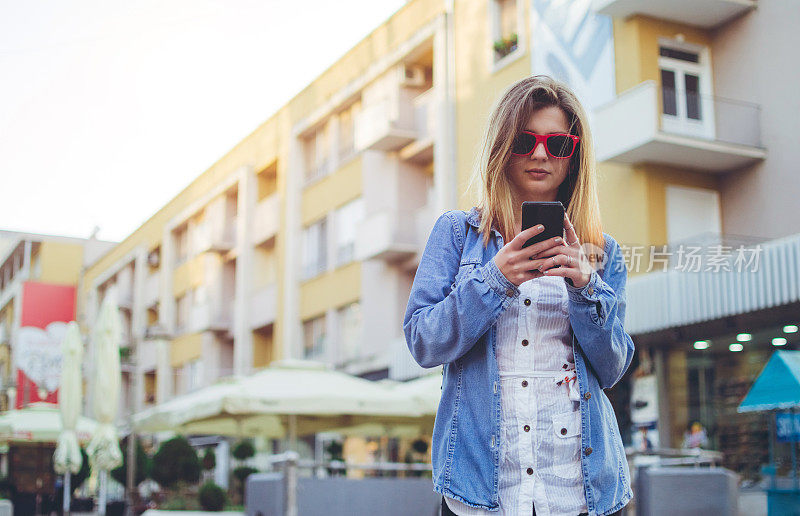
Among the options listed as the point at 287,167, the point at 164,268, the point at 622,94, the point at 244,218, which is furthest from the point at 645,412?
the point at 164,268

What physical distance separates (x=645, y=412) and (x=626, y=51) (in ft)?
23.3

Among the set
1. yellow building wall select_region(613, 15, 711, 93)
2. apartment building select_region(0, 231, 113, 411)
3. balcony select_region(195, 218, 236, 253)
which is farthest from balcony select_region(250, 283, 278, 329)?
apartment building select_region(0, 231, 113, 411)

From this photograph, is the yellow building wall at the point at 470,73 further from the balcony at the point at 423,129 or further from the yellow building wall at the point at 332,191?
the yellow building wall at the point at 332,191

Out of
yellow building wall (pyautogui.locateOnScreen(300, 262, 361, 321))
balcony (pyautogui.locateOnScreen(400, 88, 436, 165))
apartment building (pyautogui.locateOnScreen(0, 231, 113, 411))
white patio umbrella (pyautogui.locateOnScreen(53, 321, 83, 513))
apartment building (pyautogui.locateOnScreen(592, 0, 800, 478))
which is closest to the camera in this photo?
apartment building (pyautogui.locateOnScreen(592, 0, 800, 478))

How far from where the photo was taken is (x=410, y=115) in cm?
2617

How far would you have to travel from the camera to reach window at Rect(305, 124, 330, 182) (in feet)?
103

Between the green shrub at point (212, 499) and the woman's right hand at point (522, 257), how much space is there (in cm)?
1383

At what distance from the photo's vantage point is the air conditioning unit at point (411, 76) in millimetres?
26250

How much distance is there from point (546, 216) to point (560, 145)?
34 cm

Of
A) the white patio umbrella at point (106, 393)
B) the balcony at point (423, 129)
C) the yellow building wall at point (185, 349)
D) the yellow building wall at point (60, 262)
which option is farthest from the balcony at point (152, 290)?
the white patio umbrella at point (106, 393)

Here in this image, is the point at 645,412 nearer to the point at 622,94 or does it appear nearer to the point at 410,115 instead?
the point at 622,94

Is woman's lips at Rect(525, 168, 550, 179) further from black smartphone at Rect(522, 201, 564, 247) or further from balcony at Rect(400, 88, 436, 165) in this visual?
balcony at Rect(400, 88, 436, 165)

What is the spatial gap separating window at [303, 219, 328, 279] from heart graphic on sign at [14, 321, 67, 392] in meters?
20.8

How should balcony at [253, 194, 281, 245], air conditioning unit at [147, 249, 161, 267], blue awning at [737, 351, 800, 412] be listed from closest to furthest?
blue awning at [737, 351, 800, 412] < balcony at [253, 194, 281, 245] < air conditioning unit at [147, 249, 161, 267]
